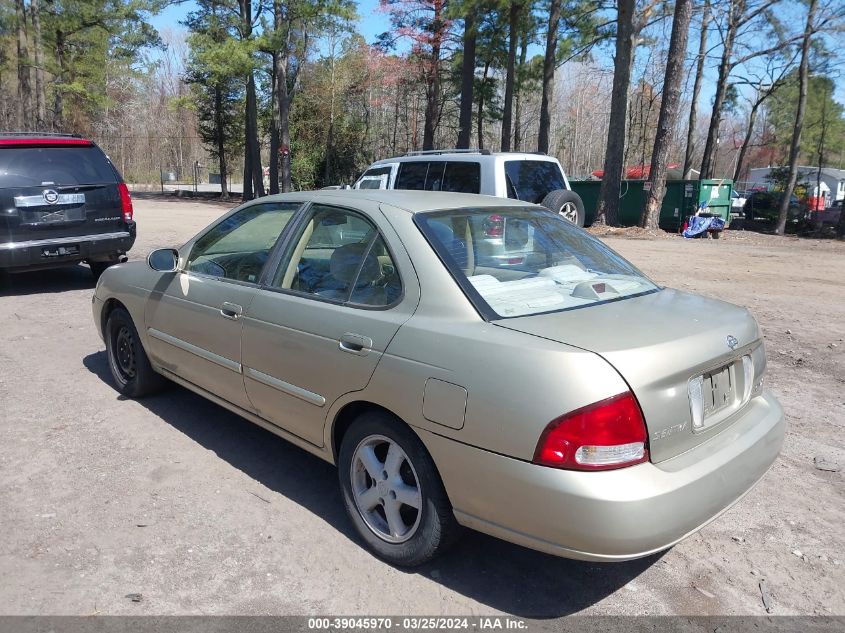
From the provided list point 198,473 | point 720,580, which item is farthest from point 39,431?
point 720,580

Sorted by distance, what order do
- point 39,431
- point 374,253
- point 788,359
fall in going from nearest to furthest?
1. point 374,253
2. point 39,431
3. point 788,359

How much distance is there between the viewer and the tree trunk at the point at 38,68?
30.8 metres

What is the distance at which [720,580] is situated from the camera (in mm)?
2951

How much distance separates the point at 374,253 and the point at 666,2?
2668 cm

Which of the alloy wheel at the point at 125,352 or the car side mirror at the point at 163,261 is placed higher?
the car side mirror at the point at 163,261

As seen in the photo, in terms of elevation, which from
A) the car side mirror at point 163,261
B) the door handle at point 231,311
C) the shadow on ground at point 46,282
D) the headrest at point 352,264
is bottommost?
the shadow on ground at point 46,282

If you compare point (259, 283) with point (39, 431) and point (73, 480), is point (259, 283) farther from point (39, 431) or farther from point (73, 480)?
point (39, 431)

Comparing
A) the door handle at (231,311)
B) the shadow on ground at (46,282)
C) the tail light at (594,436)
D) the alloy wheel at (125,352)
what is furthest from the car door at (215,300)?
the shadow on ground at (46,282)

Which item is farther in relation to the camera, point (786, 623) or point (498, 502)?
point (786, 623)

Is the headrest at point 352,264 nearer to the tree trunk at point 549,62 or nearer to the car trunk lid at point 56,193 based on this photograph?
the car trunk lid at point 56,193

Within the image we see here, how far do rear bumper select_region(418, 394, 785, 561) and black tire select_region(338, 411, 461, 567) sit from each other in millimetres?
90

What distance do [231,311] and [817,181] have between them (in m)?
28.3

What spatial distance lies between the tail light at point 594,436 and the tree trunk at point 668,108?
17.7 m

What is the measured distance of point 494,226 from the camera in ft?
11.3
